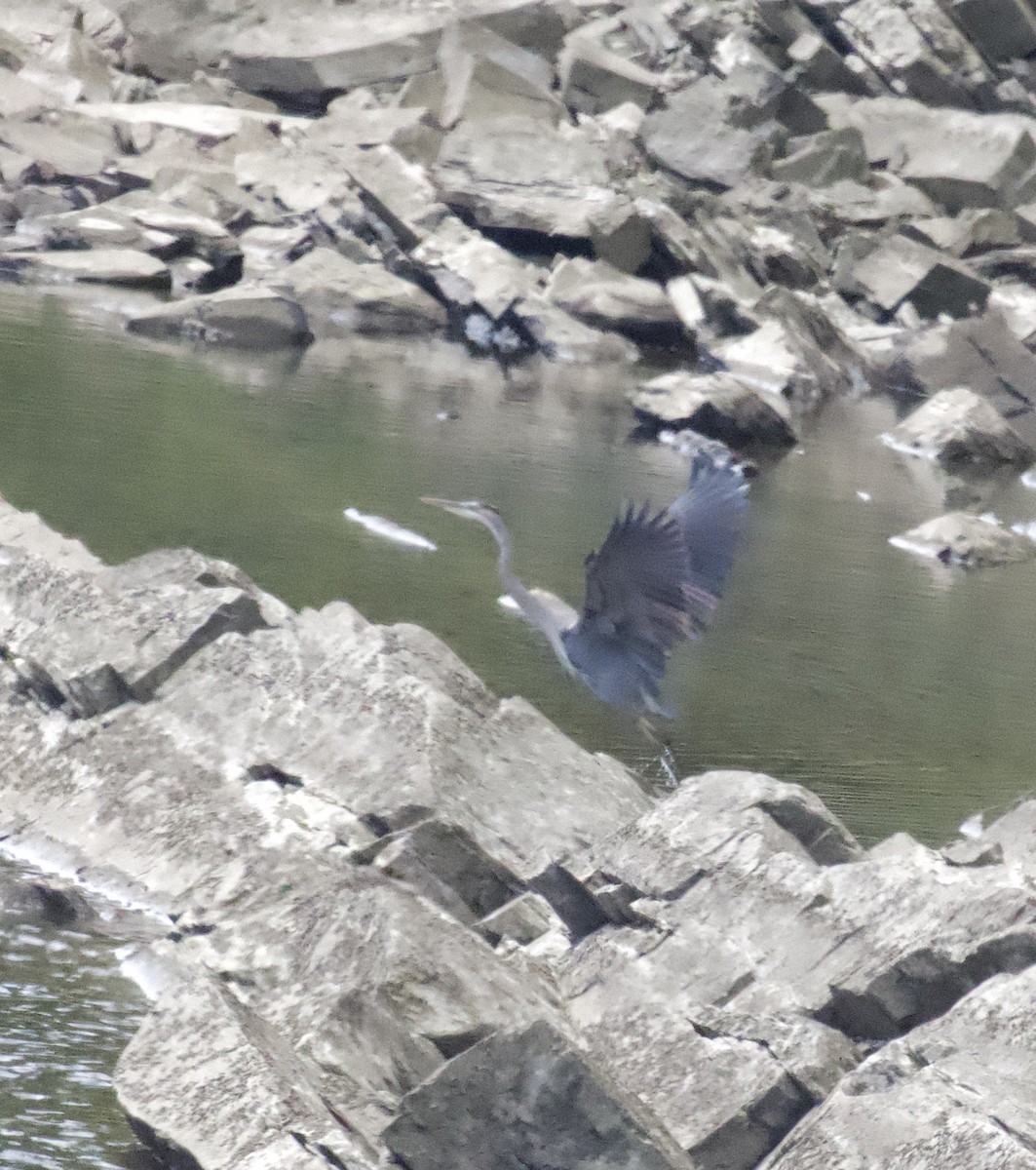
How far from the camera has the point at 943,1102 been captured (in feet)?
14.4

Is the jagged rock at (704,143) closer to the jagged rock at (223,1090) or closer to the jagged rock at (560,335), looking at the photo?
the jagged rock at (560,335)

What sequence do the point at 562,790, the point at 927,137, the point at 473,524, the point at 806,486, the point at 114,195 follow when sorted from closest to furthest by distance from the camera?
the point at 562,790 < the point at 473,524 < the point at 806,486 < the point at 114,195 < the point at 927,137

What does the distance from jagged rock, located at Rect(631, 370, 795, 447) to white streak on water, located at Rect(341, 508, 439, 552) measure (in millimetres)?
6587

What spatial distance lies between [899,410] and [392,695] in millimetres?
18324

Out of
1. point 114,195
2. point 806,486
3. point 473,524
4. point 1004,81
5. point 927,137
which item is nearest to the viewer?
point 473,524

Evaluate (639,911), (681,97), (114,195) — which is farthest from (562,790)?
(681,97)

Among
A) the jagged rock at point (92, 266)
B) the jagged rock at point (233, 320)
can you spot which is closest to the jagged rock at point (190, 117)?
the jagged rock at point (92, 266)

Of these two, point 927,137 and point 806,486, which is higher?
point 806,486

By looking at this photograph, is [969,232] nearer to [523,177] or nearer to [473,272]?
[523,177]

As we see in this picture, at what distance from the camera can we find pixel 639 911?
6090 millimetres

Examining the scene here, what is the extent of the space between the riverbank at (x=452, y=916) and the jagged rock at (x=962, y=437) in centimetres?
1342

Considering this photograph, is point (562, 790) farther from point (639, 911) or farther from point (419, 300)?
point (419, 300)

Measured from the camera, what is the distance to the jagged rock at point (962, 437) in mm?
20656

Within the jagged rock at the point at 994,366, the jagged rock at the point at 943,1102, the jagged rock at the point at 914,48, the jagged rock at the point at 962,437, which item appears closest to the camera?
the jagged rock at the point at 943,1102
